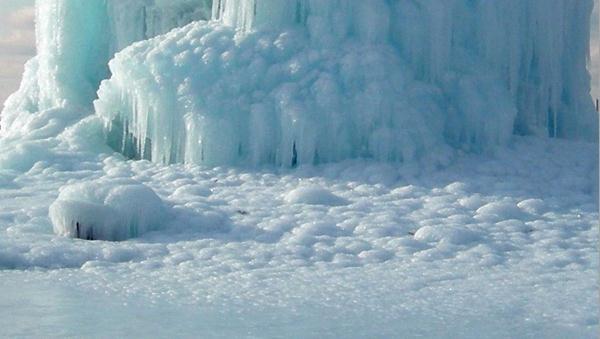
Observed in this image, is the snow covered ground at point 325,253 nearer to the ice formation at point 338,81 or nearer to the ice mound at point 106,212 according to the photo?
the ice mound at point 106,212

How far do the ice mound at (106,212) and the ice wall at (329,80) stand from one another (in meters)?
2.38

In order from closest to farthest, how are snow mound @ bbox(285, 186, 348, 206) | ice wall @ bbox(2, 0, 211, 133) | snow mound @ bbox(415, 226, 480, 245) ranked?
snow mound @ bbox(415, 226, 480, 245), snow mound @ bbox(285, 186, 348, 206), ice wall @ bbox(2, 0, 211, 133)

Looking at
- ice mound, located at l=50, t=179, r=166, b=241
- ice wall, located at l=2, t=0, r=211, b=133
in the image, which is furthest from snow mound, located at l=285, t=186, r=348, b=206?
ice wall, located at l=2, t=0, r=211, b=133

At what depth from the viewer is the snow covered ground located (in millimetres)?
5773

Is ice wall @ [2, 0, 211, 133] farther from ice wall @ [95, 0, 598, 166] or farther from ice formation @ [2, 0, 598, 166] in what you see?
ice wall @ [95, 0, 598, 166]

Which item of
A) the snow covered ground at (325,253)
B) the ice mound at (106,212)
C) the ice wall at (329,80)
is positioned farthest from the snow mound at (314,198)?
the ice mound at (106,212)

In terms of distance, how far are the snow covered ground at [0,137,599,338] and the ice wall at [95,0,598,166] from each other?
0.34 meters

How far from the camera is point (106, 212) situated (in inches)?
344

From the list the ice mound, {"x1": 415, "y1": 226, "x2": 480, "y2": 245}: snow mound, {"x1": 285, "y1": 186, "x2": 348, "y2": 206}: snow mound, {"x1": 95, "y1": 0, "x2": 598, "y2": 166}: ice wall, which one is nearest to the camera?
{"x1": 415, "y1": 226, "x2": 480, "y2": 245}: snow mound

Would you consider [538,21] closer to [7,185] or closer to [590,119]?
[590,119]

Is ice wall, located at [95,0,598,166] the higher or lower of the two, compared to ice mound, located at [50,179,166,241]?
higher

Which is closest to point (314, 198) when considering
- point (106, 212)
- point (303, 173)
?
point (303, 173)

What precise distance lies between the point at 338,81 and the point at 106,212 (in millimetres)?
3507

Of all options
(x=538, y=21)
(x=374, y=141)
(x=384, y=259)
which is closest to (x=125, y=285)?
(x=384, y=259)
